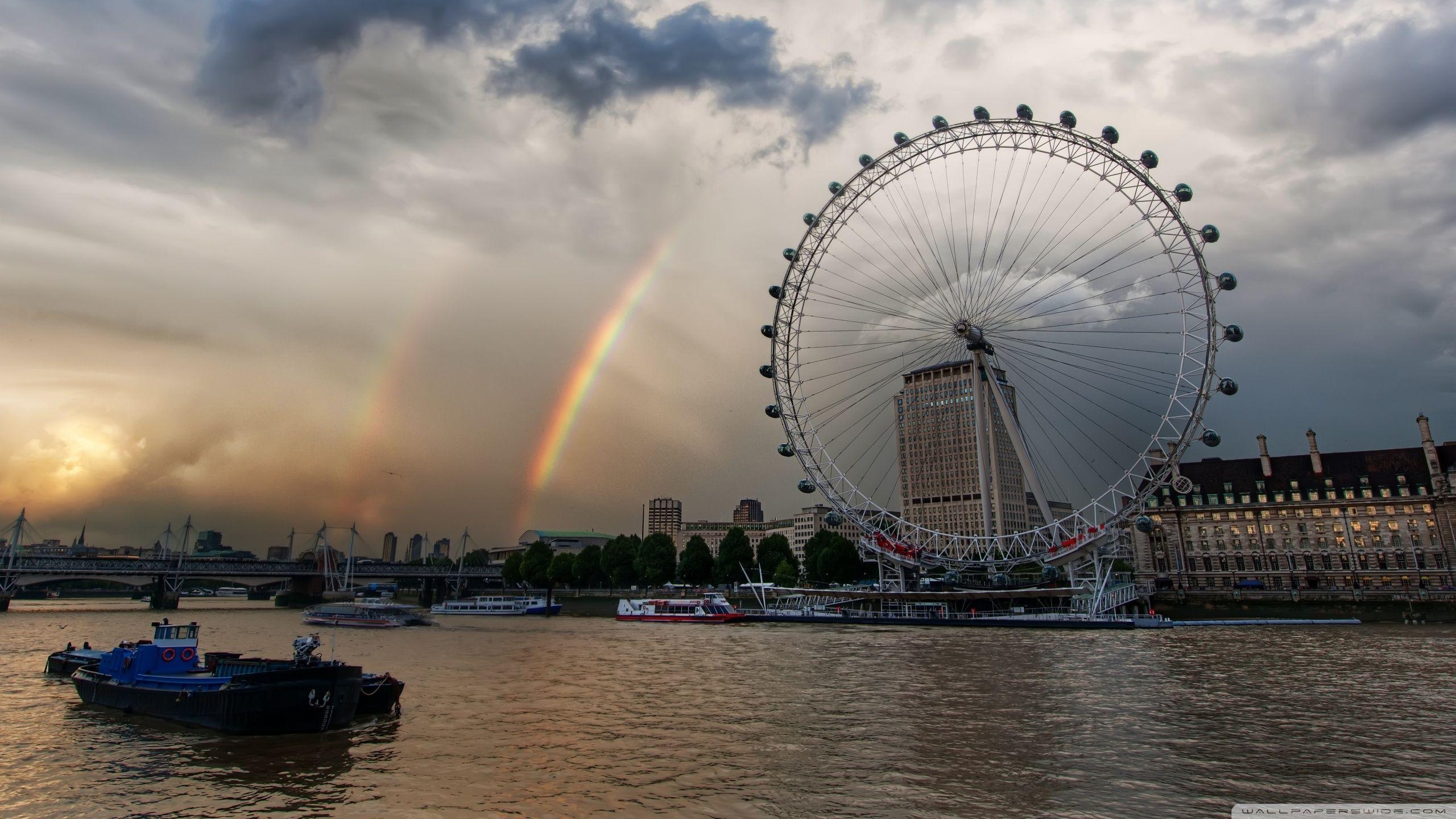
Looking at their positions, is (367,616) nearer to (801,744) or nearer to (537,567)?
(537,567)

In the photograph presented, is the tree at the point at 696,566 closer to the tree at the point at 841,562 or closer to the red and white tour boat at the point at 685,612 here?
the tree at the point at 841,562

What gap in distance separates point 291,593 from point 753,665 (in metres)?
147

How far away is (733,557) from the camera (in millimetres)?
136875

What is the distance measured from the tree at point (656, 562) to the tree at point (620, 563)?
2184 mm

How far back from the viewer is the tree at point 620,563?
147 meters

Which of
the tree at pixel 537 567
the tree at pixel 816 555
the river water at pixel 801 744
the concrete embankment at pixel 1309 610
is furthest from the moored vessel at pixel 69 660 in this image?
the tree at pixel 537 567

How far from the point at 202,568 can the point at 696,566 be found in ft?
266

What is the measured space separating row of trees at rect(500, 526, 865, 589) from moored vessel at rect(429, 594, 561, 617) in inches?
999

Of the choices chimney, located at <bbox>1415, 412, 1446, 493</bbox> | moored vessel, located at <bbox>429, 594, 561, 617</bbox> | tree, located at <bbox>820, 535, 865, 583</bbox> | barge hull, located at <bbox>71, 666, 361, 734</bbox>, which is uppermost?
chimney, located at <bbox>1415, 412, 1446, 493</bbox>

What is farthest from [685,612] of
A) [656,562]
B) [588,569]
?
[588,569]

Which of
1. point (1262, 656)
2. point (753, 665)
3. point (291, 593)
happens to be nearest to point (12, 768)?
point (753, 665)

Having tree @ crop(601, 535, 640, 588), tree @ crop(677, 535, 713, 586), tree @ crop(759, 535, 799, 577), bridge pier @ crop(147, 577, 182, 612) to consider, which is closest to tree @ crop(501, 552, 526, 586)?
tree @ crop(601, 535, 640, 588)

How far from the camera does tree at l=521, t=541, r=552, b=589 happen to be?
155125 millimetres

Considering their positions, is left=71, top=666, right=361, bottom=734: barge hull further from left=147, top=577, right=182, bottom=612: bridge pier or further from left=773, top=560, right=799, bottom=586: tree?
left=147, top=577, right=182, bottom=612: bridge pier
